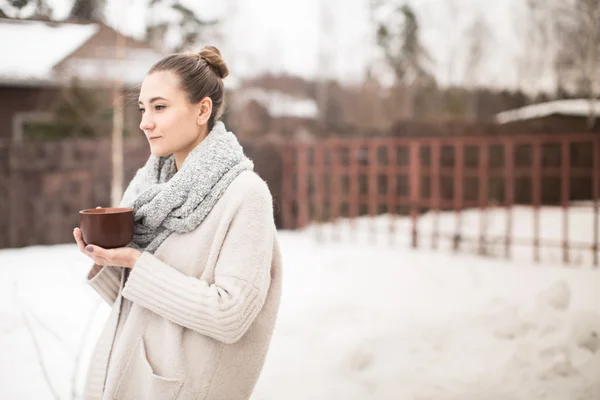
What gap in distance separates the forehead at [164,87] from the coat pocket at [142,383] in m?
0.62

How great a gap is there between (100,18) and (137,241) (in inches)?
267

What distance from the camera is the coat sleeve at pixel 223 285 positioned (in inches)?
51.1

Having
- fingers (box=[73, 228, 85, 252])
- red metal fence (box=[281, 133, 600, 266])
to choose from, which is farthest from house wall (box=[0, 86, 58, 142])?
fingers (box=[73, 228, 85, 252])

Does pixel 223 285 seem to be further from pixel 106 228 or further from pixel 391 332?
pixel 391 332

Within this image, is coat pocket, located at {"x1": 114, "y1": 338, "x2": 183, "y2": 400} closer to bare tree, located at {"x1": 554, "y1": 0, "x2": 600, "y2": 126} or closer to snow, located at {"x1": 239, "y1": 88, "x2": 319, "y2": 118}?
bare tree, located at {"x1": 554, "y1": 0, "x2": 600, "y2": 126}

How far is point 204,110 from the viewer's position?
4.89 ft

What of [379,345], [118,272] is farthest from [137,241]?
[379,345]

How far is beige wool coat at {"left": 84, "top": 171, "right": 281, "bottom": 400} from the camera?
1312 mm

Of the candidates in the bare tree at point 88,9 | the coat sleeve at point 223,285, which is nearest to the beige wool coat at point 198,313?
the coat sleeve at point 223,285

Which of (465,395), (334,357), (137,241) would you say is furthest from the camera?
(334,357)

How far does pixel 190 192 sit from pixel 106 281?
1.28 feet

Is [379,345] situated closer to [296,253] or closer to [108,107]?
[296,253]

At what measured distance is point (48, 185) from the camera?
7363 mm

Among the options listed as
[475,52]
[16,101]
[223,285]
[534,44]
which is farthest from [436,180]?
[475,52]
